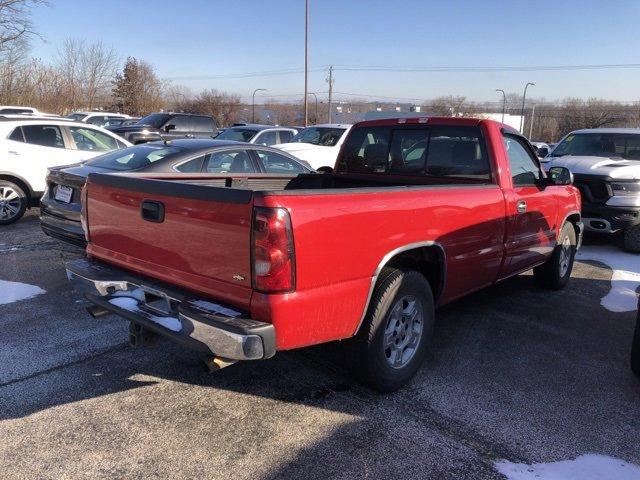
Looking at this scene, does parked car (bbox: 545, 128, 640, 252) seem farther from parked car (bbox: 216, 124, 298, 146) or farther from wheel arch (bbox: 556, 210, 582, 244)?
parked car (bbox: 216, 124, 298, 146)

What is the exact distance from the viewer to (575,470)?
2.90 meters

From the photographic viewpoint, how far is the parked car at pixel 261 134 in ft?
47.9

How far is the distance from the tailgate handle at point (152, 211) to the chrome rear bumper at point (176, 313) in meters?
0.40

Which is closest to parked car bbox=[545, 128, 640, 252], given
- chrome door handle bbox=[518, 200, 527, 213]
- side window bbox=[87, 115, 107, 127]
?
chrome door handle bbox=[518, 200, 527, 213]

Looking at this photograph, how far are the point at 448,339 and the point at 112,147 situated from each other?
7.71m

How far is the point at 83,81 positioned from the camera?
134 ft

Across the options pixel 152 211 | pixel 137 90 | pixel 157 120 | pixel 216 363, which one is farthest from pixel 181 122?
pixel 137 90

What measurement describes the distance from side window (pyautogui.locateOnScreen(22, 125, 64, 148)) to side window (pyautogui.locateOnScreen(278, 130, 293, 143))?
272 inches

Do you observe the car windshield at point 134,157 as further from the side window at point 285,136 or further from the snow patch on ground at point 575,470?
the side window at point 285,136

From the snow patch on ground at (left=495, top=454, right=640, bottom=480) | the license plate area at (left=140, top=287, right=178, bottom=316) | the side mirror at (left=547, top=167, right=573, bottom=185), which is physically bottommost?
the snow patch on ground at (left=495, top=454, right=640, bottom=480)

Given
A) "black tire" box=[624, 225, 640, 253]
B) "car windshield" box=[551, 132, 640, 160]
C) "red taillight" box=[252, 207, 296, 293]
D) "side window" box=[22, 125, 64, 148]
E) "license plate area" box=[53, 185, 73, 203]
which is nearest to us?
"red taillight" box=[252, 207, 296, 293]

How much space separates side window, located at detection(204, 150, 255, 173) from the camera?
6570mm

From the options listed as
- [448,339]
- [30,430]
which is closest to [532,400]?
[448,339]

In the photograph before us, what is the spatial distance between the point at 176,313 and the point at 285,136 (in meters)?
12.8
